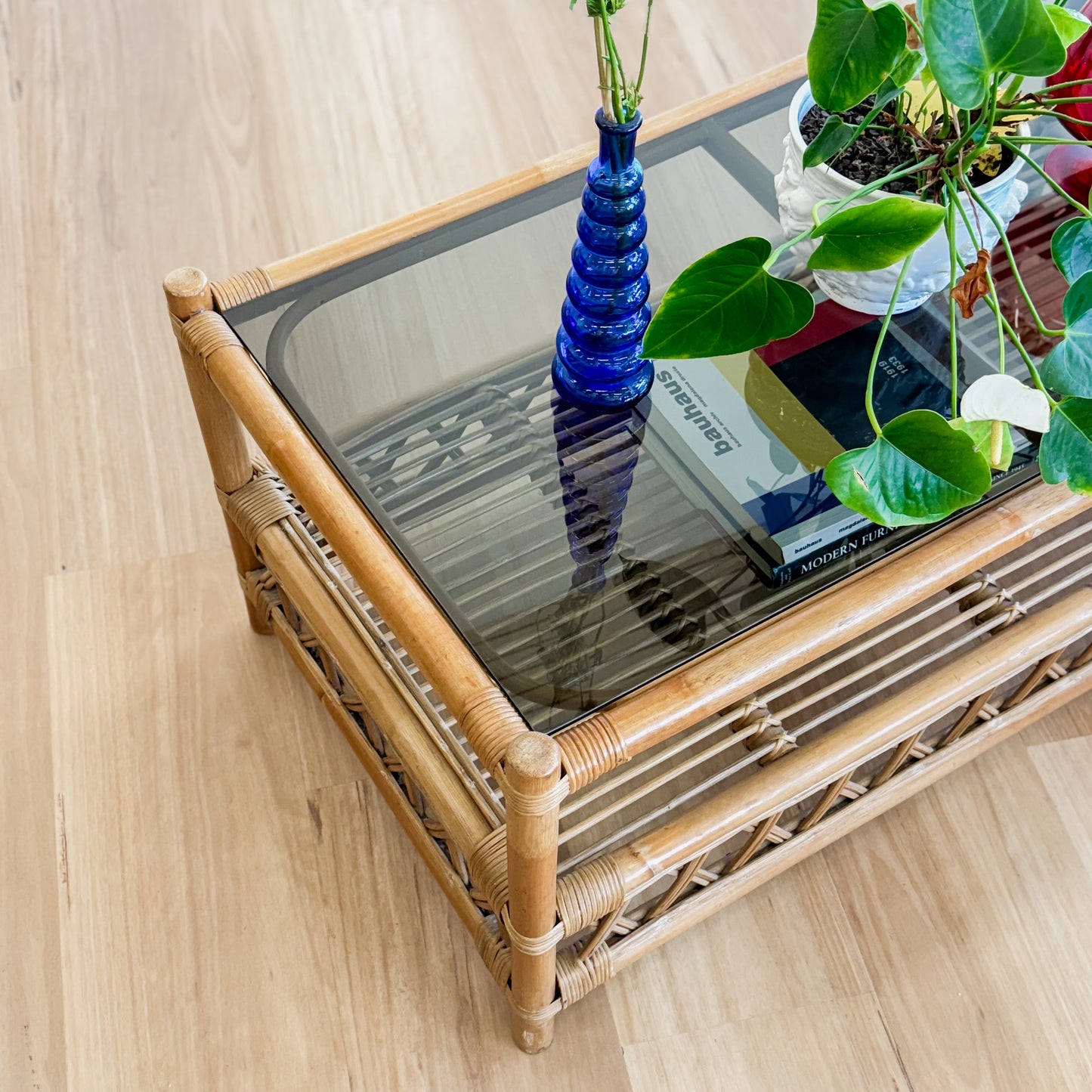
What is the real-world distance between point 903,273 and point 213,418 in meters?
0.53

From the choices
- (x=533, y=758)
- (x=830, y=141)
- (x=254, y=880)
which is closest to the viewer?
(x=533, y=758)

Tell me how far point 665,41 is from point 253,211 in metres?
0.63

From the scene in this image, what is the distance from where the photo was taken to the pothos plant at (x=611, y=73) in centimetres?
65

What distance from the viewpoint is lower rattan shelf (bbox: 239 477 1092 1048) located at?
84 centimetres

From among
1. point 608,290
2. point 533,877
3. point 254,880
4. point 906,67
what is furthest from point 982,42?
point 254,880

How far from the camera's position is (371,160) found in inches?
62.4

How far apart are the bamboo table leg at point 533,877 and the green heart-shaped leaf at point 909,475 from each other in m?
0.21

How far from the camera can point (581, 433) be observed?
34.9 inches

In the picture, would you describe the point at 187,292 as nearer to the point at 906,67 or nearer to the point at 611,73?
the point at 611,73

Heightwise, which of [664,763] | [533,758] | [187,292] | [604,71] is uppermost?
[604,71]

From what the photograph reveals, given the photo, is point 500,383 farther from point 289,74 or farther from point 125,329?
point 289,74

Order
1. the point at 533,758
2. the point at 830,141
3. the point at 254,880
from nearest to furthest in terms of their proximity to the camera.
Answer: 1. the point at 533,758
2. the point at 830,141
3. the point at 254,880

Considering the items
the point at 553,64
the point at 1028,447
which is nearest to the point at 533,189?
the point at 1028,447

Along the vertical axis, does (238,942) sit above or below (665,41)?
below
